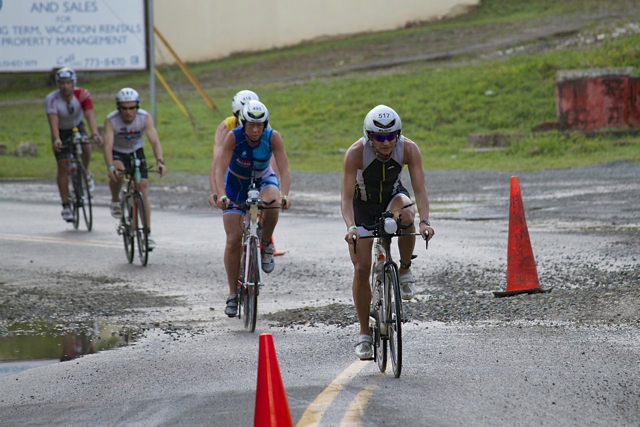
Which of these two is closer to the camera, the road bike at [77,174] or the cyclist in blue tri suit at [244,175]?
the cyclist in blue tri suit at [244,175]

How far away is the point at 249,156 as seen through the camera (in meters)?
9.79

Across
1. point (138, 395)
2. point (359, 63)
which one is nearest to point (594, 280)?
point (138, 395)

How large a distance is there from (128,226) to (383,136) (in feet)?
20.0

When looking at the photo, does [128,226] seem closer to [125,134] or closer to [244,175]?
[125,134]

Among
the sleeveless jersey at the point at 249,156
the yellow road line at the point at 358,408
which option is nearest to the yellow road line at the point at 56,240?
the sleeveless jersey at the point at 249,156

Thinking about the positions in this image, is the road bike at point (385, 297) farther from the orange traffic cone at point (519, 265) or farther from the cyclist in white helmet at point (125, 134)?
the cyclist in white helmet at point (125, 134)

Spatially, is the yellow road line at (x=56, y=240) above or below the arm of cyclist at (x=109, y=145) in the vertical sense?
below

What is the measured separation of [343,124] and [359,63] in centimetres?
913

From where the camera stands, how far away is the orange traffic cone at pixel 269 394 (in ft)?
18.0

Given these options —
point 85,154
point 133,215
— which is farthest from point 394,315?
point 85,154

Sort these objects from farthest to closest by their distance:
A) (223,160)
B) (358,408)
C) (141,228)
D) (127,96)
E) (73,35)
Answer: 1. (73,35)
2. (127,96)
3. (141,228)
4. (223,160)
5. (358,408)

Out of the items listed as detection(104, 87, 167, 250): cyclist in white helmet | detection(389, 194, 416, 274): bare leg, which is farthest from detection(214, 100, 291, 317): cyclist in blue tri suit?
detection(104, 87, 167, 250): cyclist in white helmet

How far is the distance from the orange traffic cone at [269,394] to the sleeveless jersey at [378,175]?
2.36 m

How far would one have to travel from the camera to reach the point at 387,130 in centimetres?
739
